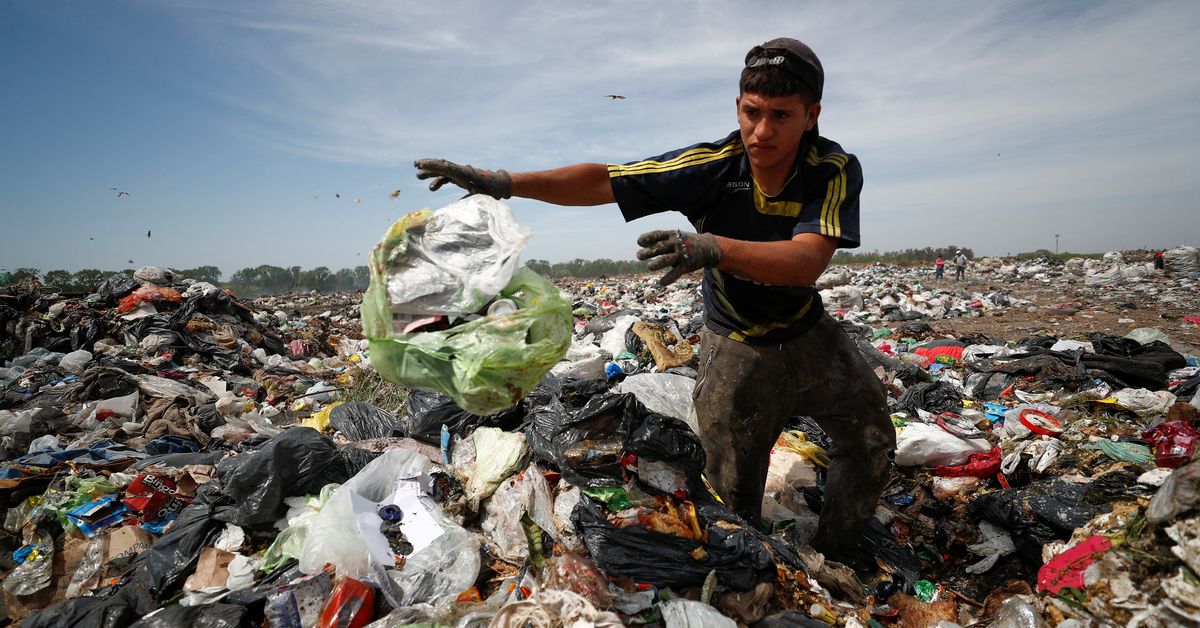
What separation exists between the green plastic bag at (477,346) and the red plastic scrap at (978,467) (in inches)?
106

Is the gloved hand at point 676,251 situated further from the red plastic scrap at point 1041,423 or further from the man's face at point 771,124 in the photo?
the red plastic scrap at point 1041,423

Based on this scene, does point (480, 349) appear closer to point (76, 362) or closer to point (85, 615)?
point (85, 615)

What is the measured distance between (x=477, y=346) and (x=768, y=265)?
2.70ft

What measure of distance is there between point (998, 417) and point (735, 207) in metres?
3.00

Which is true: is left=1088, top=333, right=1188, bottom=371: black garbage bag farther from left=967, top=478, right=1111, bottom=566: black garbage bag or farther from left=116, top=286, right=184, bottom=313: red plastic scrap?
left=116, top=286, right=184, bottom=313: red plastic scrap

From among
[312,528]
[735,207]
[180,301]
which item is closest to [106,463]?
[312,528]

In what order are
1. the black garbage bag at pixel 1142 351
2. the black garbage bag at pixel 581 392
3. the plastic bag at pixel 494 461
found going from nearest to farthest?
the plastic bag at pixel 494 461 < the black garbage bag at pixel 581 392 < the black garbage bag at pixel 1142 351

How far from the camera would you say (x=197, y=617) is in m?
1.75

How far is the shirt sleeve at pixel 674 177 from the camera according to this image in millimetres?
1951

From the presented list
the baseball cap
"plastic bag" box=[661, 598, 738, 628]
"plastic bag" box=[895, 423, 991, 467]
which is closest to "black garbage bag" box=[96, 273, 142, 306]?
Result: "plastic bag" box=[661, 598, 738, 628]

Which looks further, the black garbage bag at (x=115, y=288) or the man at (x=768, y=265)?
the black garbage bag at (x=115, y=288)

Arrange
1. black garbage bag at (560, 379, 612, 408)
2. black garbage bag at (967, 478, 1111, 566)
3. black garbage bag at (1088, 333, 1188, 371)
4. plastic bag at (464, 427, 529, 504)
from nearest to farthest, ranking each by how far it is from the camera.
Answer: black garbage bag at (967, 478, 1111, 566)
plastic bag at (464, 427, 529, 504)
black garbage bag at (560, 379, 612, 408)
black garbage bag at (1088, 333, 1188, 371)

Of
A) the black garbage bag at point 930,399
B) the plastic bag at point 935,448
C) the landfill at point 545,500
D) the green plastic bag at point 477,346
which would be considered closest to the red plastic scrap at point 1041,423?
the landfill at point 545,500

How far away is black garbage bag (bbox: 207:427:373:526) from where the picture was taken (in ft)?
7.54
